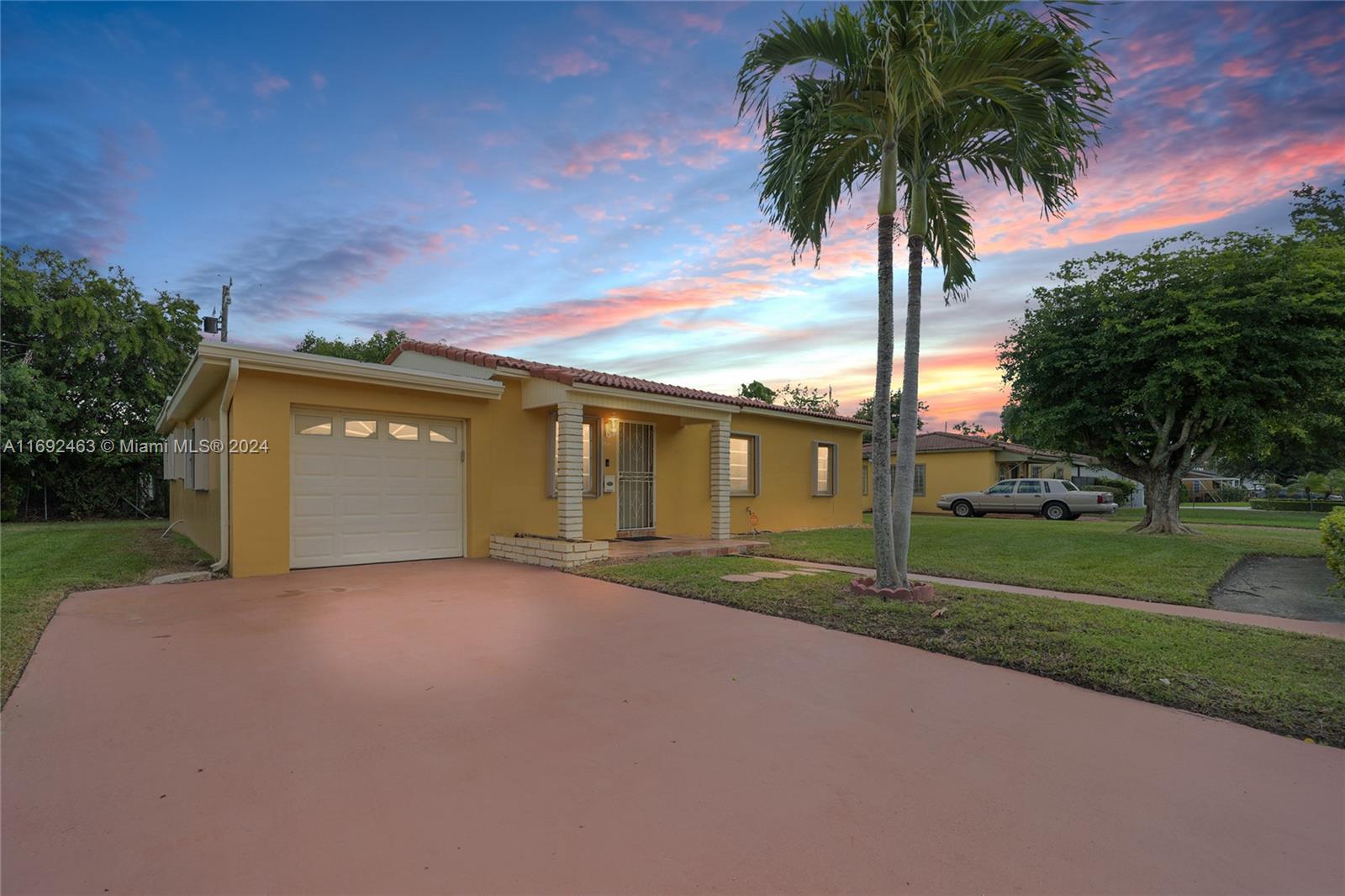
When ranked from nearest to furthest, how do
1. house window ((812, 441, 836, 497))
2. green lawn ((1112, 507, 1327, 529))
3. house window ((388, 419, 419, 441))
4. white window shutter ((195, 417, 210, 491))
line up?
house window ((388, 419, 419, 441)), white window shutter ((195, 417, 210, 491)), house window ((812, 441, 836, 497)), green lawn ((1112, 507, 1327, 529))

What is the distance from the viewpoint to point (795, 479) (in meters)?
15.6

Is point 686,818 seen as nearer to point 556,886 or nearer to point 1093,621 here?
point 556,886

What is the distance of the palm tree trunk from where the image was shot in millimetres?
6453

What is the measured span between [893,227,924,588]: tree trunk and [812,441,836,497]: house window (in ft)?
30.9

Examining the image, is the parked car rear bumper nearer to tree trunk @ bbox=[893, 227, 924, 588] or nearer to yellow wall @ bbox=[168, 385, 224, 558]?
tree trunk @ bbox=[893, 227, 924, 588]

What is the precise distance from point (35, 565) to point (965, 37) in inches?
505

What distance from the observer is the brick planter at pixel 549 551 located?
28.6ft

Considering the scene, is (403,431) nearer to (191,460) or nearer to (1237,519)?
(191,460)

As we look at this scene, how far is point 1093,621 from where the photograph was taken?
5477mm

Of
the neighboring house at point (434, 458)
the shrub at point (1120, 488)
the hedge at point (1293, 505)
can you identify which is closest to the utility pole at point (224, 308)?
the neighboring house at point (434, 458)

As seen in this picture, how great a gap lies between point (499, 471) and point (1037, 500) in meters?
18.4

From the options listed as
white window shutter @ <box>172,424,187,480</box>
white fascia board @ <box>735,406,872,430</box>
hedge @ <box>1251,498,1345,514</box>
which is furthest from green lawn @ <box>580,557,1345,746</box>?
hedge @ <box>1251,498,1345,514</box>

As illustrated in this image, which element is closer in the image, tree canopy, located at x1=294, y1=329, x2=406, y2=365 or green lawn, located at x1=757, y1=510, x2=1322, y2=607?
green lawn, located at x1=757, y1=510, x2=1322, y2=607

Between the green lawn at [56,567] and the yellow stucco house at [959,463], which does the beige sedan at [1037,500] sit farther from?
the green lawn at [56,567]
